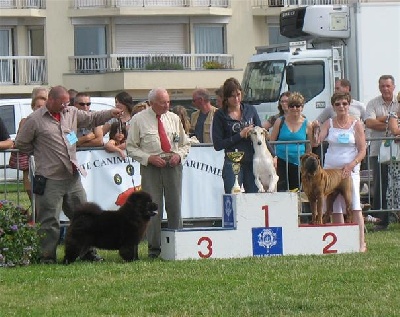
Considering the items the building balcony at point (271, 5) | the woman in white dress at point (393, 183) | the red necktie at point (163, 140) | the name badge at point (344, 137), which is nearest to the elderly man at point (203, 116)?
A: the woman in white dress at point (393, 183)

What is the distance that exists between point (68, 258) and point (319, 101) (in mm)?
14613

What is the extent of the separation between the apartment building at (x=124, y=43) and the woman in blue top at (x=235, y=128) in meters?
30.1

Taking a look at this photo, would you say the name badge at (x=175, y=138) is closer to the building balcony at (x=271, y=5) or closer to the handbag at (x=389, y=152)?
the handbag at (x=389, y=152)

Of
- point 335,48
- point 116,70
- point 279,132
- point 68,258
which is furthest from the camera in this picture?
point 116,70

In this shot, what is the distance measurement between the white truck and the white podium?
1222 cm

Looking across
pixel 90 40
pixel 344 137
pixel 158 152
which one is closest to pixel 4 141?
pixel 158 152

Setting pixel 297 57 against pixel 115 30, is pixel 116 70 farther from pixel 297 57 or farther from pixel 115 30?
pixel 297 57

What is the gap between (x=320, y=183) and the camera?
1518 cm

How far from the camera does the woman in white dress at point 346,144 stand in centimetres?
1517

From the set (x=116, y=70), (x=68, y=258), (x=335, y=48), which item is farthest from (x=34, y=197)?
(x=116, y=70)

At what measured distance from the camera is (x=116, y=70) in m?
45.5

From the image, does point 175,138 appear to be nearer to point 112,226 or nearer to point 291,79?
point 112,226

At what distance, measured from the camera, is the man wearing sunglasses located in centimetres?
1733

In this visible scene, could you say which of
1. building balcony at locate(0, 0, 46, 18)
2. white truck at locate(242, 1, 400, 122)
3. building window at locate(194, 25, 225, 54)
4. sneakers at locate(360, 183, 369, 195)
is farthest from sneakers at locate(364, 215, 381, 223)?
building window at locate(194, 25, 225, 54)
